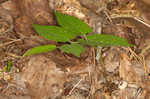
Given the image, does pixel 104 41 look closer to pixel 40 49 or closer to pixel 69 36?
pixel 69 36

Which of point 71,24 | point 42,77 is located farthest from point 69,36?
point 42,77

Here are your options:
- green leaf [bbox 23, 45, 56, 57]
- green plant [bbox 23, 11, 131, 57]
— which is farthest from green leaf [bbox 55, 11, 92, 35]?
green leaf [bbox 23, 45, 56, 57]

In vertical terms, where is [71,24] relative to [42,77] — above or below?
above

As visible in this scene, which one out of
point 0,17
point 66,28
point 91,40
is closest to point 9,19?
point 0,17

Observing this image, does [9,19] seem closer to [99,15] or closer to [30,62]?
[30,62]

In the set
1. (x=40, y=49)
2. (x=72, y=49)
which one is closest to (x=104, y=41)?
(x=72, y=49)

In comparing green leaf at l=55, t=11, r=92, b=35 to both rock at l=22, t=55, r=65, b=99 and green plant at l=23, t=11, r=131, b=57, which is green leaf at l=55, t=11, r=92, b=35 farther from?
rock at l=22, t=55, r=65, b=99

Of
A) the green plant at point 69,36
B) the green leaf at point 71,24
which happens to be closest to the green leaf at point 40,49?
the green plant at point 69,36

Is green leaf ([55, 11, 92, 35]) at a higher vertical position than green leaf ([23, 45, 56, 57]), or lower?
higher
